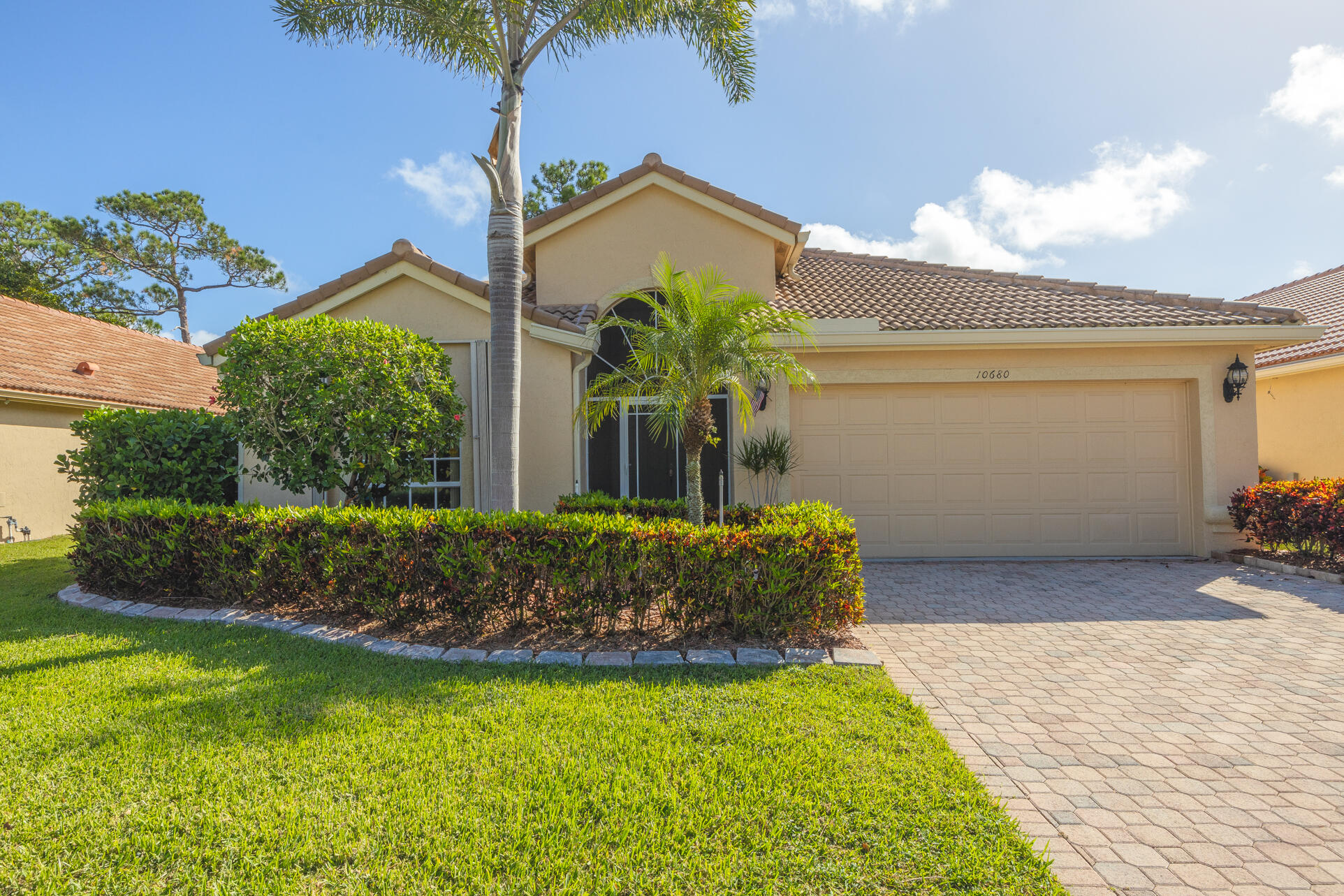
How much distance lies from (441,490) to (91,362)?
38.0ft

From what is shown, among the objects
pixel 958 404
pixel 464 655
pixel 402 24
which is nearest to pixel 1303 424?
pixel 958 404

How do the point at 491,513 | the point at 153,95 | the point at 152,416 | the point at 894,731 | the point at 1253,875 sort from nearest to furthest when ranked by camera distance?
the point at 1253,875 < the point at 894,731 < the point at 491,513 < the point at 152,416 < the point at 153,95

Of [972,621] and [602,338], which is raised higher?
[602,338]

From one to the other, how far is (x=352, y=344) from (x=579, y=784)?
19.4 feet

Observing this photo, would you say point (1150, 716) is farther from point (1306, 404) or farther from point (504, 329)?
point (1306, 404)

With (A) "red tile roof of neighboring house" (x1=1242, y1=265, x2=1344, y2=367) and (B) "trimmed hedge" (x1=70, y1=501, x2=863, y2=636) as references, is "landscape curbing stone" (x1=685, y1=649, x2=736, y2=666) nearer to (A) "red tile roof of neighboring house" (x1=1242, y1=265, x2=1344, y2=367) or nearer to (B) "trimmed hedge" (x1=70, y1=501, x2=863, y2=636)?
(B) "trimmed hedge" (x1=70, y1=501, x2=863, y2=636)

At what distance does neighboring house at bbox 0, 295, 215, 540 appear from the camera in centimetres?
1141

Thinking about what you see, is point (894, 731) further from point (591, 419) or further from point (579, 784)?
point (591, 419)

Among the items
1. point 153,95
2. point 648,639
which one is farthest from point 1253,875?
point 153,95

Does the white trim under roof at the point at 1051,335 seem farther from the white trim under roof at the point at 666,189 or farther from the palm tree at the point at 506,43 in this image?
the palm tree at the point at 506,43

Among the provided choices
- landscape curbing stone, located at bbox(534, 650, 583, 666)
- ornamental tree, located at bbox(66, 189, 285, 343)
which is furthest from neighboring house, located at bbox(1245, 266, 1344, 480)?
ornamental tree, located at bbox(66, 189, 285, 343)

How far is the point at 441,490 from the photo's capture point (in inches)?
351

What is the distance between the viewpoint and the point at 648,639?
5273mm

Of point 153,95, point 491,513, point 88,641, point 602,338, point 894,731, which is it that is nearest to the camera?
point 894,731
